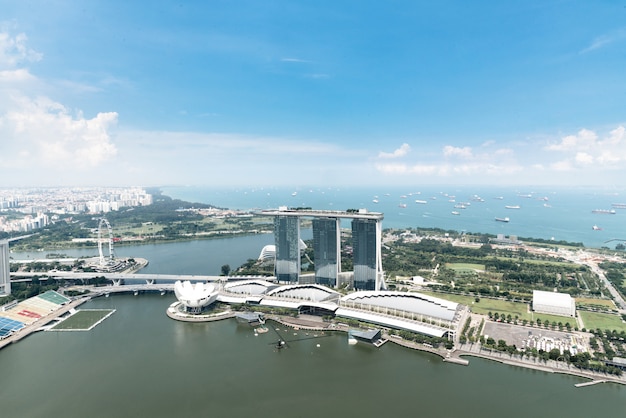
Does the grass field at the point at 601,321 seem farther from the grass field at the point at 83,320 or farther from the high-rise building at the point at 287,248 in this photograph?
the grass field at the point at 83,320

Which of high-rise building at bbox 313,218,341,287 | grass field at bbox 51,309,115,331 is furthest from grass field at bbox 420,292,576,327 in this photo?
grass field at bbox 51,309,115,331

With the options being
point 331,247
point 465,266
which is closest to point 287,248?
point 331,247

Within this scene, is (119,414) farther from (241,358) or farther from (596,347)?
(596,347)

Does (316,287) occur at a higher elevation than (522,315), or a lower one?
higher

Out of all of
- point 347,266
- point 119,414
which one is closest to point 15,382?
point 119,414

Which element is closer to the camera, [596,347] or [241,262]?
[596,347]

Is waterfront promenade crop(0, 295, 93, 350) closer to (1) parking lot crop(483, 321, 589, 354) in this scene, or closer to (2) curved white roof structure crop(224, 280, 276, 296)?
(2) curved white roof structure crop(224, 280, 276, 296)

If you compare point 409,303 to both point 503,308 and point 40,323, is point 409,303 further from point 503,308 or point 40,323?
point 40,323
